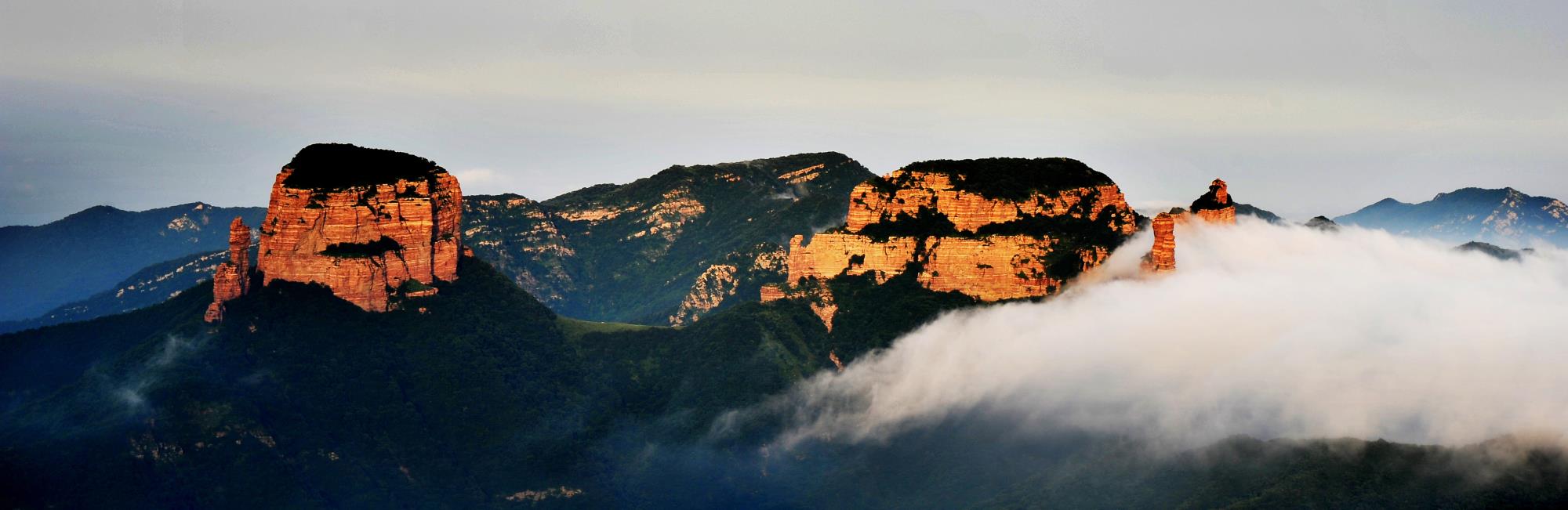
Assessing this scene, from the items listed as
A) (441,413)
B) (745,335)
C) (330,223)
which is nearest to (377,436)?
(441,413)

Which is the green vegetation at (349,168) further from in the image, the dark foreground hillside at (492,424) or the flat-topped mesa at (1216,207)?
the flat-topped mesa at (1216,207)

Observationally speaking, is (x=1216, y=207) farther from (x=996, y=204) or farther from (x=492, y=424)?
(x=492, y=424)

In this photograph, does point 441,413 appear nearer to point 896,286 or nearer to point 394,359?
point 394,359

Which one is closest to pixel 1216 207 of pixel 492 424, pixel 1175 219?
pixel 1175 219

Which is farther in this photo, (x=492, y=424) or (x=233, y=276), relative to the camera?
(x=492, y=424)

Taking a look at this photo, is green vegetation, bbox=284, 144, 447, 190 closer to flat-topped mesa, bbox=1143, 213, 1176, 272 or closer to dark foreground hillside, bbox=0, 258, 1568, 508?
dark foreground hillside, bbox=0, 258, 1568, 508

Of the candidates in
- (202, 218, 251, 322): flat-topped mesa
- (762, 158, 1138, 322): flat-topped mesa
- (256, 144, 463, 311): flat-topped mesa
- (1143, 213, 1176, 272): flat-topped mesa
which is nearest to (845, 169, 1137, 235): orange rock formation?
(762, 158, 1138, 322): flat-topped mesa
